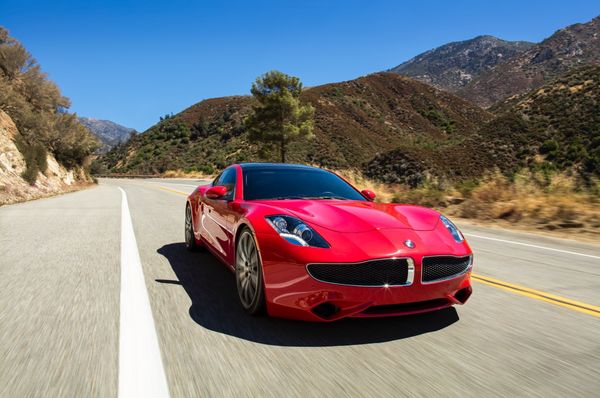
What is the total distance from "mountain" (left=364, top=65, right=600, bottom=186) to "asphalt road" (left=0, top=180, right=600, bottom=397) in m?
34.2

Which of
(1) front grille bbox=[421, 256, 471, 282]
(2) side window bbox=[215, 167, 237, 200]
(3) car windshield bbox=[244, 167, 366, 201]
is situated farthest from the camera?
(2) side window bbox=[215, 167, 237, 200]

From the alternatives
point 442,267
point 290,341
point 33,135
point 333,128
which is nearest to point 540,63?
point 333,128

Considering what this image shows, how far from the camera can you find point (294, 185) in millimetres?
5027

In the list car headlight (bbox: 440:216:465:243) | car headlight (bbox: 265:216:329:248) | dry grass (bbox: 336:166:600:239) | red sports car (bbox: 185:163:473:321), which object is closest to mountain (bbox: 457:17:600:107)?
dry grass (bbox: 336:166:600:239)

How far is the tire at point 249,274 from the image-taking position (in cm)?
360

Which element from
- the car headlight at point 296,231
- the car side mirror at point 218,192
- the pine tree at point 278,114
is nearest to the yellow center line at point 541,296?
the car headlight at point 296,231

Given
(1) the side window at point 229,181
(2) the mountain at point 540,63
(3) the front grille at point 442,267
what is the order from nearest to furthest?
(3) the front grille at point 442,267, (1) the side window at point 229,181, (2) the mountain at point 540,63

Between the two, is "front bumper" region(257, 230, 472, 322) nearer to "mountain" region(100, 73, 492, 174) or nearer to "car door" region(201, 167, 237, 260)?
"car door" region(201, 167, 237, 260)

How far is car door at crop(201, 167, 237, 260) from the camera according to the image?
15.3 ft

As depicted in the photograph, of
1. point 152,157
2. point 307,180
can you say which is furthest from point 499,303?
point 152,157

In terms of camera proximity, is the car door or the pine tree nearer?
the car door

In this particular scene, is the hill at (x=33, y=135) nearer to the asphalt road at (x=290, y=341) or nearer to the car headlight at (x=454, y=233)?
the asphalt road at (x=290, y=341)

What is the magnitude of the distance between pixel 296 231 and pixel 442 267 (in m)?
1.10

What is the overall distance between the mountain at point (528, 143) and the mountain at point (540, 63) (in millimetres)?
86052
